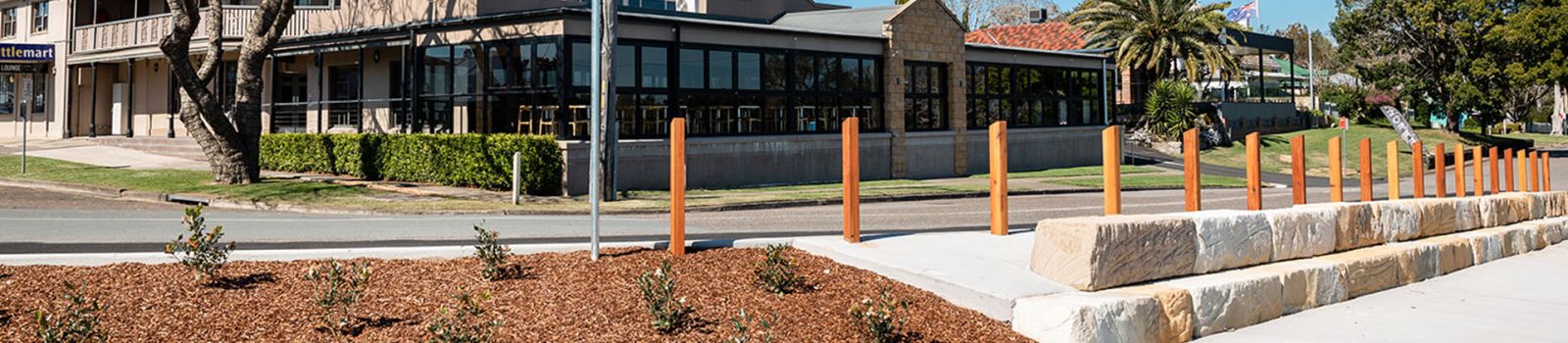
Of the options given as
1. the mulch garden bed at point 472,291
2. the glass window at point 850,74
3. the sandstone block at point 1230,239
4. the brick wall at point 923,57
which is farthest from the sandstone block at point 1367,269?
the brick wall at point 923,57

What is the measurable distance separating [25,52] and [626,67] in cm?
1828

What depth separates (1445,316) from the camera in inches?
366

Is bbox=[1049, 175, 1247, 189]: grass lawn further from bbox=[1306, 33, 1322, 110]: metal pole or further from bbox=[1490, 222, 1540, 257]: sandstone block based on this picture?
bbox=[1306, 33, 1322, 110]: metal pole

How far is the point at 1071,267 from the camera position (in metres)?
7.21

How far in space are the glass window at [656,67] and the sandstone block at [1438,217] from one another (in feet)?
52.0

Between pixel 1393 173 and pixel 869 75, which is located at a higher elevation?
pixel 869 75

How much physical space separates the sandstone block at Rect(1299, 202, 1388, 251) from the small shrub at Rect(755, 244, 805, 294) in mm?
5392

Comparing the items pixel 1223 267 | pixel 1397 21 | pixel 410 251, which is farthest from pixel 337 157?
pixel 1397 21

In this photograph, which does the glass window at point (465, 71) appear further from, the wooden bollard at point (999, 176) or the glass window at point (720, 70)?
the wooden bollard at point (999, 176)

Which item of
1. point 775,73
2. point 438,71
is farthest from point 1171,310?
point 438,71

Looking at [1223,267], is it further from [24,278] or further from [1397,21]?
[1397,21]

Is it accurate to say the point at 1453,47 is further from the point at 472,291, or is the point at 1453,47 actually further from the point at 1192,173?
the point at 472,291

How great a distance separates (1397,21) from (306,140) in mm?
49168

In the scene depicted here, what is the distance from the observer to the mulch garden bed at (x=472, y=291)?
232 inches
